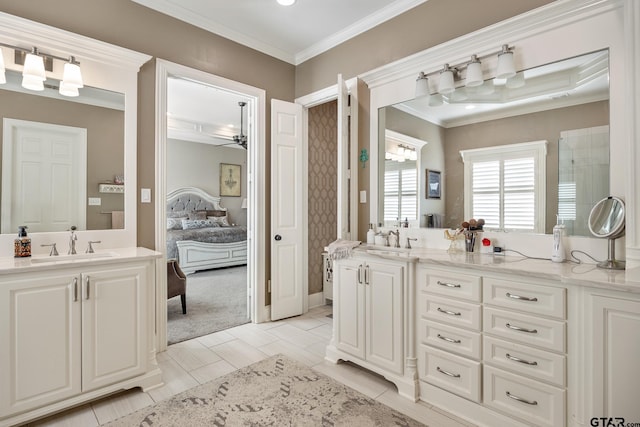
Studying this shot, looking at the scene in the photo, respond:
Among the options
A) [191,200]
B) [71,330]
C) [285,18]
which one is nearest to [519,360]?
[71,330]

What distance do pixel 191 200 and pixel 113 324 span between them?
5859 mm

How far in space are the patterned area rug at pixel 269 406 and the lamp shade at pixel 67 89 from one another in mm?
2199

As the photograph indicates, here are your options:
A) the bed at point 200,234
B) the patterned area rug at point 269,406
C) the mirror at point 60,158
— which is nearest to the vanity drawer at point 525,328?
the patterned area rug at point 269,406

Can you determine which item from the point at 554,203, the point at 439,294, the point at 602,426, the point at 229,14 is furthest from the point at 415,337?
the point at 229,14

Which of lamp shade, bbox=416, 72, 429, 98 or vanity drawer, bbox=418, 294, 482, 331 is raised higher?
lamp shade, bbox=416, 72, 429, 98

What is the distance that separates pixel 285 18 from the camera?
2916mm

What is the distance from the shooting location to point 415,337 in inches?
83.1

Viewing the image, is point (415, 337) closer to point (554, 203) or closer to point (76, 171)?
point (554, 203)

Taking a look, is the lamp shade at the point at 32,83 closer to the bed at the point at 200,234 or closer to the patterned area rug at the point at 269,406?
the patterned area rug at the point at 269,406

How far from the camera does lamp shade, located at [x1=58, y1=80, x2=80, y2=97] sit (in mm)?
2270

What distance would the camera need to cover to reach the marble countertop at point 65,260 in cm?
175

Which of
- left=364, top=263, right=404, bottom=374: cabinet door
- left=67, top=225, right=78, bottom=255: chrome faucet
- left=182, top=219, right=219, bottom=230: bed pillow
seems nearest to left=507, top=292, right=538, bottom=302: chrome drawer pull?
left=364, top=263, right=404, bottom=374: cabinet door

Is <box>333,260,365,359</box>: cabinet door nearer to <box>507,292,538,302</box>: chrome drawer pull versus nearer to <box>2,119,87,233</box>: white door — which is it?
<box>507,292,538,302</box>: chrome drawer pull

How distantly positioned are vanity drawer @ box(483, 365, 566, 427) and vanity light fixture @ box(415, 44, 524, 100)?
1805 millimetres
